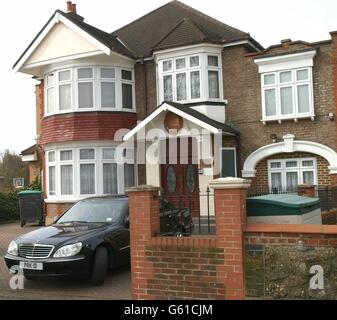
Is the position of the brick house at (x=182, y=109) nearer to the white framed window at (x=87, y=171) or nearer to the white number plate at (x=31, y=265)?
the white framed window at (x=87, y=171)

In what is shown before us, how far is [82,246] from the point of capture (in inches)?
308

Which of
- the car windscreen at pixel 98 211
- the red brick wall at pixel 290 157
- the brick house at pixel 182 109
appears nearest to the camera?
the car windscreen at pixel 98 211

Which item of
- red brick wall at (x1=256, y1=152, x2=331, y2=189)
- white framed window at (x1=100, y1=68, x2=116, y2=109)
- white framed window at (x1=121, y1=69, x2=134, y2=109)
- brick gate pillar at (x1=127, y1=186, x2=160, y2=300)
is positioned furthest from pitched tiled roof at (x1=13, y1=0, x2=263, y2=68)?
brick gate pillar at (x1=127, y1=186, x2=160, y2=300)

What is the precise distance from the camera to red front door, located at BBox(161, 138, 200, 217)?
16612mm

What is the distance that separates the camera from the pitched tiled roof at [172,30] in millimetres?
17188

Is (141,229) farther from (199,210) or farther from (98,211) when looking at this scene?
(98,211)

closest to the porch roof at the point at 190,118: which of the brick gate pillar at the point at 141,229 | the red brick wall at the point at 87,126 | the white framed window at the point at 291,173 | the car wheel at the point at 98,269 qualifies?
the red brick wall at the point at 87,126

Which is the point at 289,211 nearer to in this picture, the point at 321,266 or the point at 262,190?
the point at 321,266

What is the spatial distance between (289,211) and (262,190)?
1005 centimetres

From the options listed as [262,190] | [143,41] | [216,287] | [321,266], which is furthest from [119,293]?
[143,41]

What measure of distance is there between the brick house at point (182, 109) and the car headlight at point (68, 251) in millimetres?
7819

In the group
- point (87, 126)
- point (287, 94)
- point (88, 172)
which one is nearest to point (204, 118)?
point (287, 94)

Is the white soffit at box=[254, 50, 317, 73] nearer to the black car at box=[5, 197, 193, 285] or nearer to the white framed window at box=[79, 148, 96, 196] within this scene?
the white framed window at box=[79, 148, 96, 196]

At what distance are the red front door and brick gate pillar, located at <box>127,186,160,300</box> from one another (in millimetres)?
10142
